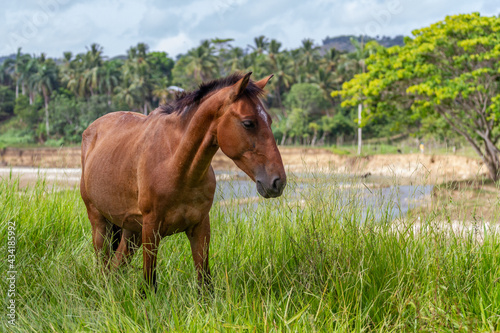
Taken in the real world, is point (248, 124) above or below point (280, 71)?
below

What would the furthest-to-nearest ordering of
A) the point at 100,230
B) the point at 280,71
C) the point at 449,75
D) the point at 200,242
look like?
the point at 280,71 → the point at 449,75 → the point at 100,230 → the point at 200,242

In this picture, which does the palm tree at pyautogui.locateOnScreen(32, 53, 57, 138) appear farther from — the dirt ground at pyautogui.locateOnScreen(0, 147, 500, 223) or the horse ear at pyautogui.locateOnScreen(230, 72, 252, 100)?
the horse ear at pyautogui.locateOnScreen(230, 72, 252, 100)

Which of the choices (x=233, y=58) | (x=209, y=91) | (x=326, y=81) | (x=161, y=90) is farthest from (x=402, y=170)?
(x=233, y=58)

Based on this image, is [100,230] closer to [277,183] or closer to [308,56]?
[277,183]

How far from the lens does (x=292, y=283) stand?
2.58 meters

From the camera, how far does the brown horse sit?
7.35 ft

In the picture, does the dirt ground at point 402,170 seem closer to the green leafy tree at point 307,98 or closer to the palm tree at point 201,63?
the green leafy tree at point 307,98

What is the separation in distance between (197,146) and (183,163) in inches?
5.0

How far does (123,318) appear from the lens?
2.29m

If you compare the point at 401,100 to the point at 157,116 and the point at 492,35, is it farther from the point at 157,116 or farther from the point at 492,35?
the point at 157,116

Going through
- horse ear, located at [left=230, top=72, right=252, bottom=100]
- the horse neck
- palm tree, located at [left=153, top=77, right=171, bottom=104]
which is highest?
palm tree, located at [left=153, top=77, right=171, bottom=104]

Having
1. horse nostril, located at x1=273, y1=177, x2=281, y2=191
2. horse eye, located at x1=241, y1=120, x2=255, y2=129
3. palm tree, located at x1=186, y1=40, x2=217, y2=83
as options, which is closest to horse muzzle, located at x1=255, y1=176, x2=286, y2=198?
horse nostril, located at x1=273, y1=177, x2=281, y2=191

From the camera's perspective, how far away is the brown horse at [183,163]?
2240 mm

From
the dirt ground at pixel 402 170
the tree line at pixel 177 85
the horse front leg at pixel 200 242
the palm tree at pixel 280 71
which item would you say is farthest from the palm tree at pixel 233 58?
the horse front leg at pixel 200 242
